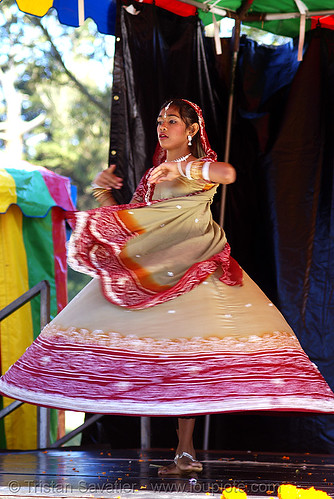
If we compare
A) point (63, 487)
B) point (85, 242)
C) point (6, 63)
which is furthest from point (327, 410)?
point (6, 63)

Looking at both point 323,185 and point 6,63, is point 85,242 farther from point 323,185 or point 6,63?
point 6,63

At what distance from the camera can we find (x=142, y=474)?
9.92ft

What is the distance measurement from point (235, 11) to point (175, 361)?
2662mm

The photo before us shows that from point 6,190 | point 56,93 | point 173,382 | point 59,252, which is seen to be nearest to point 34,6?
point 6,190

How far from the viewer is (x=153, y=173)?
3.11 meters

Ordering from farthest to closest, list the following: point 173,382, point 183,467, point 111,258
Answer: point 111,258
point 183,467
point 173,382

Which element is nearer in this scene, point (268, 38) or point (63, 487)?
point (63, 487)

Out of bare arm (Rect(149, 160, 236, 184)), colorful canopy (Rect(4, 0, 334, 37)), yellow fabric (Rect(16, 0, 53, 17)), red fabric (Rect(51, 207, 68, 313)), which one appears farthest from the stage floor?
colorful canopy (Rect(4, 0, 334, 37))

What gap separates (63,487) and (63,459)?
2.79 feet

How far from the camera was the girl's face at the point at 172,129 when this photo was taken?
11.1 ft

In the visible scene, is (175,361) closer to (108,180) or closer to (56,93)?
(108,180)

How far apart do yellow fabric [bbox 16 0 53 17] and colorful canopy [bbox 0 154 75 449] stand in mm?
1440

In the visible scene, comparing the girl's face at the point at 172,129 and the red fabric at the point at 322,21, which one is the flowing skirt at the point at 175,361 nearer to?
the girl's face at the point at 172,129

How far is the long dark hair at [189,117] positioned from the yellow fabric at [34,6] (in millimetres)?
842
